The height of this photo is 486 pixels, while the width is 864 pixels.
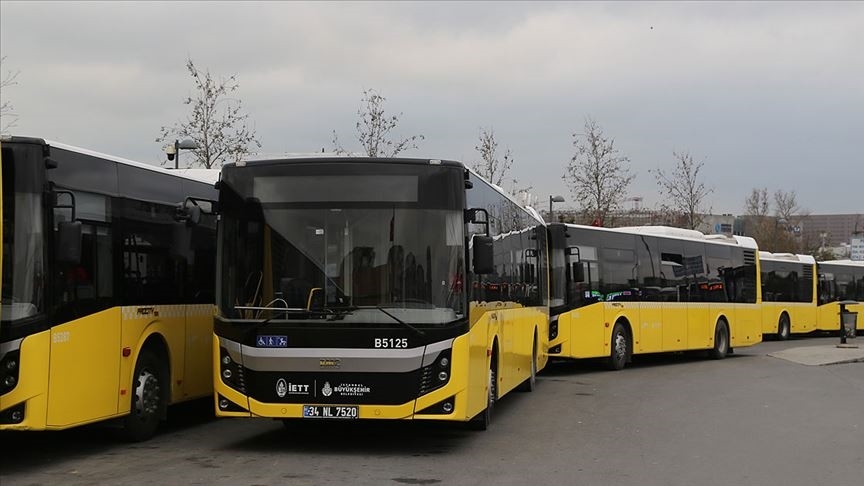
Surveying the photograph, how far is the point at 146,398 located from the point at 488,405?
→ 4106mm

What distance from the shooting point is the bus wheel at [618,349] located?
893 inches

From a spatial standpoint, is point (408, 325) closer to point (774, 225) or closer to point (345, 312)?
point (345, 312)

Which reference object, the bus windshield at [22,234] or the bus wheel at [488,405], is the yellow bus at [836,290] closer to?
the bus wheel at [488,405]

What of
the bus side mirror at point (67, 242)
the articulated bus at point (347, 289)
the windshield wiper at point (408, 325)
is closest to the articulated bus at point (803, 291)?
the articulated bus at point (347, 289)

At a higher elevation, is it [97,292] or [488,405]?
[97,292]

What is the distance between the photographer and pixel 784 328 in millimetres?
40469

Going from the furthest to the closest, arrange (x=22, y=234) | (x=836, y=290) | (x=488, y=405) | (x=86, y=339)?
(x=836, y=290) < (x=488, y=405) < (x=86, y=339) < (x=22, y=234)

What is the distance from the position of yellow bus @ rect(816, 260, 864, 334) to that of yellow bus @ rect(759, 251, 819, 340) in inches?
35.2

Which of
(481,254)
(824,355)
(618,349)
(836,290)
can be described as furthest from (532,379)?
(836,290)

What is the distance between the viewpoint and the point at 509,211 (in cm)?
1480

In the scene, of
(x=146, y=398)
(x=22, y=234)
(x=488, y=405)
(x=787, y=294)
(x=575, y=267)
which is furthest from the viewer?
(x=787, y=294)

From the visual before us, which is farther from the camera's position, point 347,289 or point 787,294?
point 787,294

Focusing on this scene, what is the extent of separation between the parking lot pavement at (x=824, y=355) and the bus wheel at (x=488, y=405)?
579 inches

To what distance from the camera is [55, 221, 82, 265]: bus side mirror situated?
919 centimetres
